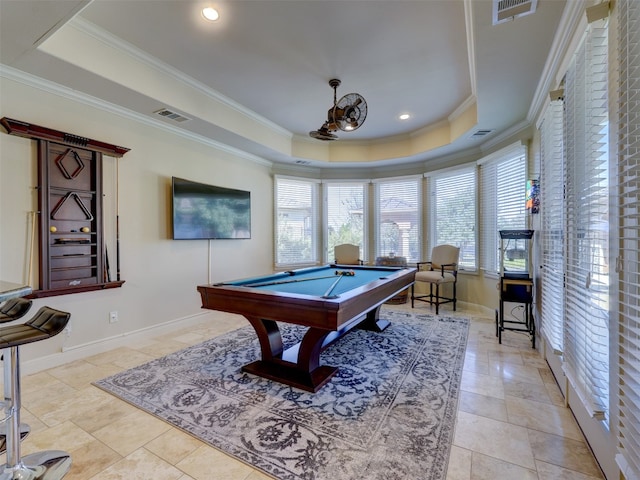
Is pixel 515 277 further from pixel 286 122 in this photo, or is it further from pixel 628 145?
pixel 286 122

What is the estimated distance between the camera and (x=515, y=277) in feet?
11.1

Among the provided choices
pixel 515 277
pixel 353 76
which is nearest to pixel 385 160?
pixel 353 76

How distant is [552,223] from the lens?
265 centimetres

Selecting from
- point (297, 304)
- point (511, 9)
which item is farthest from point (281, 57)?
point (297, 304)

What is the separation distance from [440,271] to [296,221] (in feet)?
9.40

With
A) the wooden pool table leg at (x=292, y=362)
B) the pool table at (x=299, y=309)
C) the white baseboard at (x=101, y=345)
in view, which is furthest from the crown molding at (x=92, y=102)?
the wooden pool table leg at (x=292, y=362)

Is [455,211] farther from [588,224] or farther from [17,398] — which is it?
[17,398]

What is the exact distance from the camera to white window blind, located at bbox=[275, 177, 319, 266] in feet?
19.0

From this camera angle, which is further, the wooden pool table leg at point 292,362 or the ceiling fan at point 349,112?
the ceiling fan at point 349,112

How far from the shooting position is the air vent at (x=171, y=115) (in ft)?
11.1

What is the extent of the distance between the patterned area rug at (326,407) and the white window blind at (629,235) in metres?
0.83

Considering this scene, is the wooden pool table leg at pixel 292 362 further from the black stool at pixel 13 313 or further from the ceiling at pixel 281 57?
the ceiling at pixel 281 57

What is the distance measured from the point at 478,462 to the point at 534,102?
11.3 ft

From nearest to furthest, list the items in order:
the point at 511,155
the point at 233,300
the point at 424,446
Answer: the point at 424,446 → the point at 233,300 → the point at 511,155
